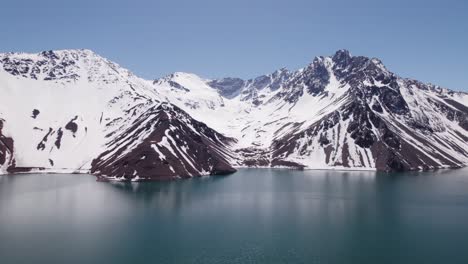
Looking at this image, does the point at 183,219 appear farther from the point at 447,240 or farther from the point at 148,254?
the point at 447,240

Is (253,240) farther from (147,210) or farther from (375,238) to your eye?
(147,210)

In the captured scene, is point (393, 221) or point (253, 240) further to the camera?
point (393, 221)

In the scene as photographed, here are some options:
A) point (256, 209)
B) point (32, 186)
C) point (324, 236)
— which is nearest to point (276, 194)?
point (256, 209)

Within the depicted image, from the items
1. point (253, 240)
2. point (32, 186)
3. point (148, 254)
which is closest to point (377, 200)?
point (253, 240)

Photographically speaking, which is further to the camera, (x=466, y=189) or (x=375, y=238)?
(x=466, y=189)

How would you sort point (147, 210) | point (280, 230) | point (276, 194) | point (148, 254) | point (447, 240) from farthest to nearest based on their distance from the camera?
point (276, 194) < point (147, 210) < point (280, 230) < point (447, 240) < point (148, 254)

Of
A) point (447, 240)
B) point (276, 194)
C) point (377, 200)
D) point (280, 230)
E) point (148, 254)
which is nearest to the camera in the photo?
point (148, 254)
